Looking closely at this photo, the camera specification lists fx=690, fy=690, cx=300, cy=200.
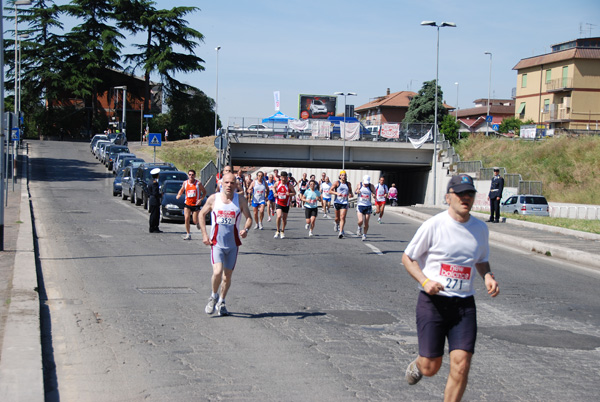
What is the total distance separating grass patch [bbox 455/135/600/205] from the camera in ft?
135

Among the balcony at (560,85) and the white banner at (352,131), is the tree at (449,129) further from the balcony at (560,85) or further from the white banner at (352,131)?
the white banner at (352,131)

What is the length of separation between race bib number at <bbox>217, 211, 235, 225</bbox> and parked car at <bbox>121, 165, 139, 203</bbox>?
22.2m

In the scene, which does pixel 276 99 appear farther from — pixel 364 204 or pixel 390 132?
pixel 364 204

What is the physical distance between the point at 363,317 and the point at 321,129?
43379 millimetres

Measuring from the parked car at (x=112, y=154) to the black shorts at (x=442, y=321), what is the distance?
149 ft

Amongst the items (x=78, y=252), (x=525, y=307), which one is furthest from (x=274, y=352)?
(x=78, y=252)

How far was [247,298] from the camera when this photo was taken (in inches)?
381

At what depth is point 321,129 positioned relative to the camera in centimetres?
5131

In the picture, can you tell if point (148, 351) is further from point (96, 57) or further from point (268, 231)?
point (96, 57)

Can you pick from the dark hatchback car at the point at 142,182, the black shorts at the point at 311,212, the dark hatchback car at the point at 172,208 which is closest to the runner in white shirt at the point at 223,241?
the black shorts at the point at 311,212

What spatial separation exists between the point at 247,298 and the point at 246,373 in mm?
3715

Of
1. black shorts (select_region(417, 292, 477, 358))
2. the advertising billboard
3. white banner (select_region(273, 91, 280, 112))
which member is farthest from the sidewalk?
white banner (select_region(273, 91, 280, 112))

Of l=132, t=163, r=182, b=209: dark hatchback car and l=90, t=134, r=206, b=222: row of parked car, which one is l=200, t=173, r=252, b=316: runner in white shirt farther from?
l=132, t=163, r=182, b=209: dark hatchback car

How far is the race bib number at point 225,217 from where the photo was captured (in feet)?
28.3
